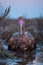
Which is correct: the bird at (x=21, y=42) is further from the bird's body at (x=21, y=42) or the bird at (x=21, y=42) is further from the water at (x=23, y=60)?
the water at (x=23, y=60)

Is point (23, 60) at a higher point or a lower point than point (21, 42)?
lower

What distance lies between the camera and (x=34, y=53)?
620cm

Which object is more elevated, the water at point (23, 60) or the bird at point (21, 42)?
the bird at point (21, 42)

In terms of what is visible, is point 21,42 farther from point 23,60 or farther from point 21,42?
point 23,60

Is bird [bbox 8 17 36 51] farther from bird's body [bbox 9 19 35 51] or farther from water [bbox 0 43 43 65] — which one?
water [bbox 0 43 43 65]

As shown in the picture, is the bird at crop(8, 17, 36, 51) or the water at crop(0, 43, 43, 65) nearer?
the water at crop(0, 43, 43, 65)

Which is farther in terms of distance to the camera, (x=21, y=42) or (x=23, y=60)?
(x=21, y=42)

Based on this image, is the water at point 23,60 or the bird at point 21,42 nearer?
the water at point 23,60

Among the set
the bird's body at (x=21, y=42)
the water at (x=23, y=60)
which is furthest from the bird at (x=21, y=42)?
the water at (x=23, y=60)

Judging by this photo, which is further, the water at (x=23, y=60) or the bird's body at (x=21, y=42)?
the bird's body at (x=21, y=42)

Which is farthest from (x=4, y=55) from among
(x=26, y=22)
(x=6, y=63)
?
(x=26, y=22)

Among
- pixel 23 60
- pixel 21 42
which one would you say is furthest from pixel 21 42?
pixel 23 60

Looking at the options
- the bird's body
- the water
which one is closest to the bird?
the bird's body

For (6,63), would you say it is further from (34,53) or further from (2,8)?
(2,8)
